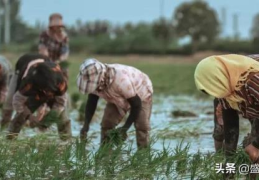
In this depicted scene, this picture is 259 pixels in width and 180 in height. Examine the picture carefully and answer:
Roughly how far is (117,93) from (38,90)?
839 millimetres

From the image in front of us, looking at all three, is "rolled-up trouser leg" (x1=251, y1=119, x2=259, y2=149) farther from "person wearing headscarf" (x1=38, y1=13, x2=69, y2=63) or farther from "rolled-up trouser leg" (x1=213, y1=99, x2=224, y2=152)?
"person wearing headscarf" (x1=38, y1=13, x2=69, y2=63)

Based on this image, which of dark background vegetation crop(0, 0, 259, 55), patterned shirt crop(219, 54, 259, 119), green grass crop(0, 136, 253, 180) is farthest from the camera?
dark background vegetation crop(0, 0, 259, 55)

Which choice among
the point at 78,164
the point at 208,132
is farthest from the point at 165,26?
the point at 78,164

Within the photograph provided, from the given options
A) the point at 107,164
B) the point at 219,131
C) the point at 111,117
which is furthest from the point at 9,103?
the point at 107,164

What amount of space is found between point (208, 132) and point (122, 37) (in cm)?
5402

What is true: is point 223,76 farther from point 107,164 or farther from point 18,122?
point 18,122

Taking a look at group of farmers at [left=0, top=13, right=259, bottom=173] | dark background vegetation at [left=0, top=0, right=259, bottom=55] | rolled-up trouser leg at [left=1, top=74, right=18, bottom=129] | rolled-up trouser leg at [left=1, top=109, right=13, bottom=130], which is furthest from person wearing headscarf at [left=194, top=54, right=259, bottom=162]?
dark background vegetation at [left=0, top=0, right=259, bottom=55]

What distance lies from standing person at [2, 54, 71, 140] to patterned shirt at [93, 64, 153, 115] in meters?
0.50

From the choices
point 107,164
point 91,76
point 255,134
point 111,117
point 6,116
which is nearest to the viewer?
point 255,134

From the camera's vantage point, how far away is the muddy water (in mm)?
7785

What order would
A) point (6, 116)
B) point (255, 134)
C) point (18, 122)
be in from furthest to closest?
point (6, 116) → point (18, 122) → point (255, 134)

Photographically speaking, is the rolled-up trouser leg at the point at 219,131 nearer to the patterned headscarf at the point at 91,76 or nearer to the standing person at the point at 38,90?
the patterned headscarf at the point at 91,76

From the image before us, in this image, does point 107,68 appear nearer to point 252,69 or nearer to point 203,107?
point 252,69

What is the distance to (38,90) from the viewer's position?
7316 millimetres
